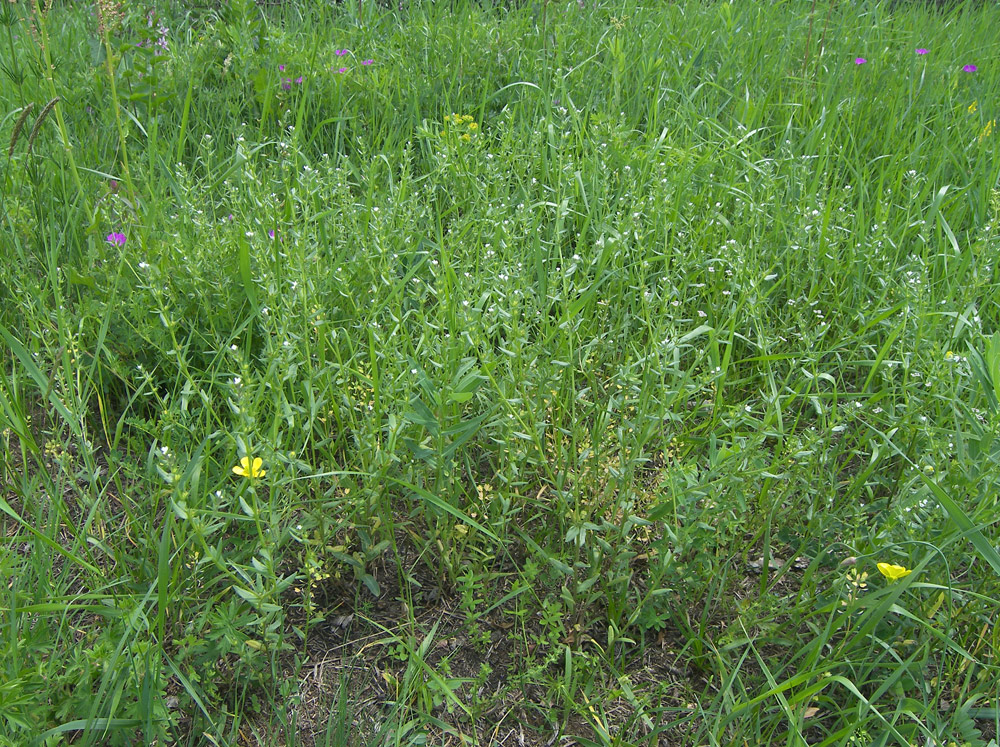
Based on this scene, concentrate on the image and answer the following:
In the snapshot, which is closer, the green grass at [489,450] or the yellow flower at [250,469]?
the yellow flower at [250,469]

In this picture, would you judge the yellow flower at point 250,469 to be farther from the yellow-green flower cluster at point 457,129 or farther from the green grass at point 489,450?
the yellow-green flower cluster at point 457,129

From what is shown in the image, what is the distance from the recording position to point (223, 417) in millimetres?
2078

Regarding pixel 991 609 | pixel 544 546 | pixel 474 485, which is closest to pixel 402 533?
pixel 474 485

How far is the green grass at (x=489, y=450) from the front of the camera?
62.1 inches

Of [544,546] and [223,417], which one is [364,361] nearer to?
[223,417]

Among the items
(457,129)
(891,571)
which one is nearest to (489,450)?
(891,571)

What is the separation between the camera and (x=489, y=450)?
200 cm

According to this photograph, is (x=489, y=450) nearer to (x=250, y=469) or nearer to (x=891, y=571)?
(x=250, y=469)

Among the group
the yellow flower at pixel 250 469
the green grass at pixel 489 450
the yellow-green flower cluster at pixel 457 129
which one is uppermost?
the yellow-green flower cluster at pixel 457 129

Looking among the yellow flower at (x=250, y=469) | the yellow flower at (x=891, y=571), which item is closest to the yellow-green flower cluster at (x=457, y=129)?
the yellow flower at (x=250, y=469)

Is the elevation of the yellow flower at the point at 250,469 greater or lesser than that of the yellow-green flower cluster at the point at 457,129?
lesser

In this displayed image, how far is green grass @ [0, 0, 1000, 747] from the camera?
1.58 meters

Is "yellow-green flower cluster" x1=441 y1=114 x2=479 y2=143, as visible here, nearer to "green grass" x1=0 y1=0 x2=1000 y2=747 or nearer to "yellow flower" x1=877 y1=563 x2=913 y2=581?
"green grass" x1=0 y1=0 x2=1000 y2=747

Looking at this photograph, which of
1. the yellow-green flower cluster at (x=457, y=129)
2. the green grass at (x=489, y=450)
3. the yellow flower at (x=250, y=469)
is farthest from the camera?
the yellow-green flower cluster at (x=457, y=129)
